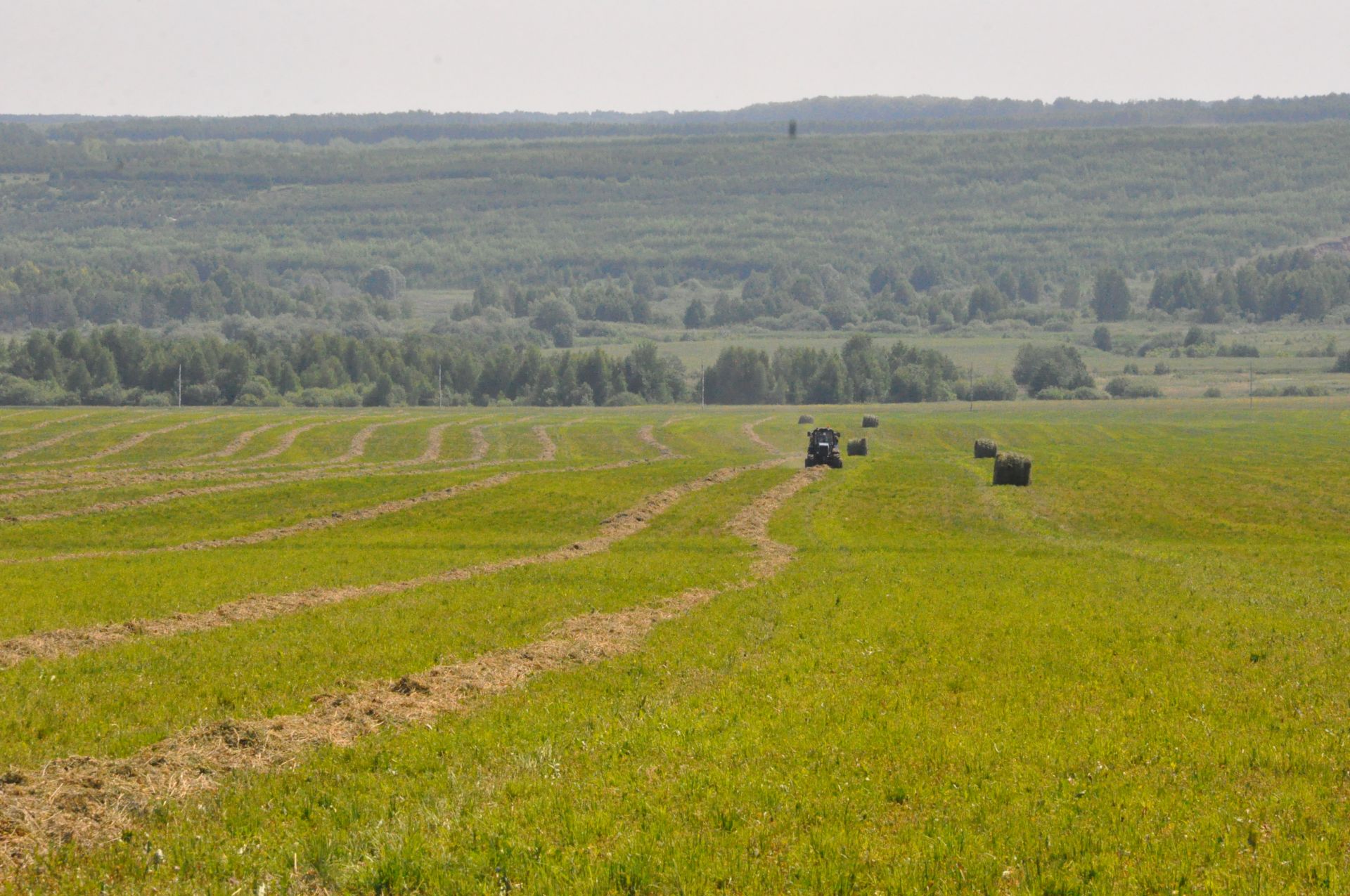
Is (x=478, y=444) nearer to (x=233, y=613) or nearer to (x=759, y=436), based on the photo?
(x=759, y=436)

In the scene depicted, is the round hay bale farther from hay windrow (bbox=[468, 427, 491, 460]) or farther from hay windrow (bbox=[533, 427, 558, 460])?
hay windrow (bbox=[468, 427, 491, 460])

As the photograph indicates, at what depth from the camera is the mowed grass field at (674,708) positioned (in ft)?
40.5

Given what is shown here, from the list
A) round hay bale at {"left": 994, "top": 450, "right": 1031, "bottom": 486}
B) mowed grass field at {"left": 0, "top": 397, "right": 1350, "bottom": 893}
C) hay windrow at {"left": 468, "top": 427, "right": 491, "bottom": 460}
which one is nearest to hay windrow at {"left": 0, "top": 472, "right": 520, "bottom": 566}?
mowed grass field at {"left": 0, "top": 397, "right": 1350, "bottom": 893}

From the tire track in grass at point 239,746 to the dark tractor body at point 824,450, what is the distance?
173 ft

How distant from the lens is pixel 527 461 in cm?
8894

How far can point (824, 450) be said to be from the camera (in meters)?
78.5

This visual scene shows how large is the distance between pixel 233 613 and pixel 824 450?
53268mm

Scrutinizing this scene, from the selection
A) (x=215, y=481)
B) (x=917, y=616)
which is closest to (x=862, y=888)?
(x=917, y=616)

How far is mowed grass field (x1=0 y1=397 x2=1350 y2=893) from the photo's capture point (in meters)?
12.3

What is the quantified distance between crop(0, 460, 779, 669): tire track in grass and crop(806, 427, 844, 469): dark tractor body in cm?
3203

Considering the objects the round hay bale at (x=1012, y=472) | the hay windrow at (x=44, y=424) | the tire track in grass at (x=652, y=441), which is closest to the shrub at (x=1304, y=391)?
Answer: the tire track in grass at (x=652, y=441)

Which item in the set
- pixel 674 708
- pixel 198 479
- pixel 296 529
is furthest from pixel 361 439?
pixel 674 708

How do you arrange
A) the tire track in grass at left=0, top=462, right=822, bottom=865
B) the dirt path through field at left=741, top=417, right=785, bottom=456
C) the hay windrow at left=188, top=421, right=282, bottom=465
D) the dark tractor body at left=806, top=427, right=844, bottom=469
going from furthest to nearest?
the dirt path through field at left=741, top=417, right=785, bottom=456 < the hay windrow at left=188, top=421, right=282, bottom=465 < the dark tractor body at left=806, top=427, right=844, bottom=469 < the tire track in grass at left=0, top=462, right=822, bottom=865

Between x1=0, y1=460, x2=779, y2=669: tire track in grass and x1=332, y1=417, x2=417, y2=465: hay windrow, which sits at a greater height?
x1=0, y1=460, x2=779, y2=669: tire track in grass
